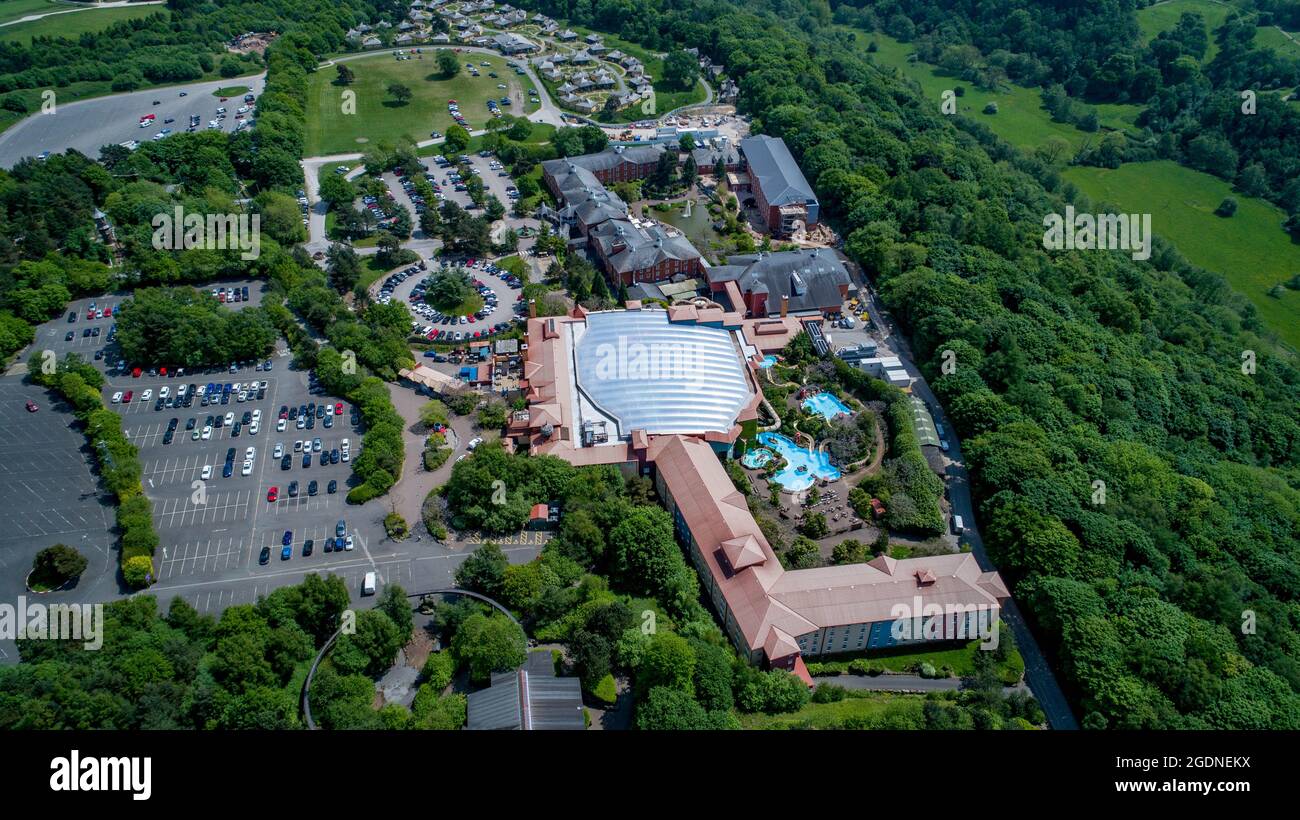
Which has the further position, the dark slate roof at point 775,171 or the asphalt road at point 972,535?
the dark slate roof at point 775,171

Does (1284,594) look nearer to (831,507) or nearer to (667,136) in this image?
(831,507)

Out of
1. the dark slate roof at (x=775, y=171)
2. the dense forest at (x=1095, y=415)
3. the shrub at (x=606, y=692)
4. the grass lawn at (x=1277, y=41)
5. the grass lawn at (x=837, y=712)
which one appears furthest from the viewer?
the grass lawn at (x=1277, y=41)

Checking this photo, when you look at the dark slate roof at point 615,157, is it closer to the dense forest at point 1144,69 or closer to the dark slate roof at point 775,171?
the dark slate roof at point 775,171

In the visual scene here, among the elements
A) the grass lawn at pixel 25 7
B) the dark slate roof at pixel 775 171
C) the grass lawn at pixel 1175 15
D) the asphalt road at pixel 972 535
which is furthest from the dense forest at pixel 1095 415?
the grass lawn at pixel 25 7

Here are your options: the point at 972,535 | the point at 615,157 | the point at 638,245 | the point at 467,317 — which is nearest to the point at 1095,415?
the point at 972,535

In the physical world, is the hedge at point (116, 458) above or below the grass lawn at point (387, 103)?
below

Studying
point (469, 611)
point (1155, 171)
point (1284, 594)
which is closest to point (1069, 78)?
point (1155, 171)

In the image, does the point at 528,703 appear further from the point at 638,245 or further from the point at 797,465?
the point at 638,245
